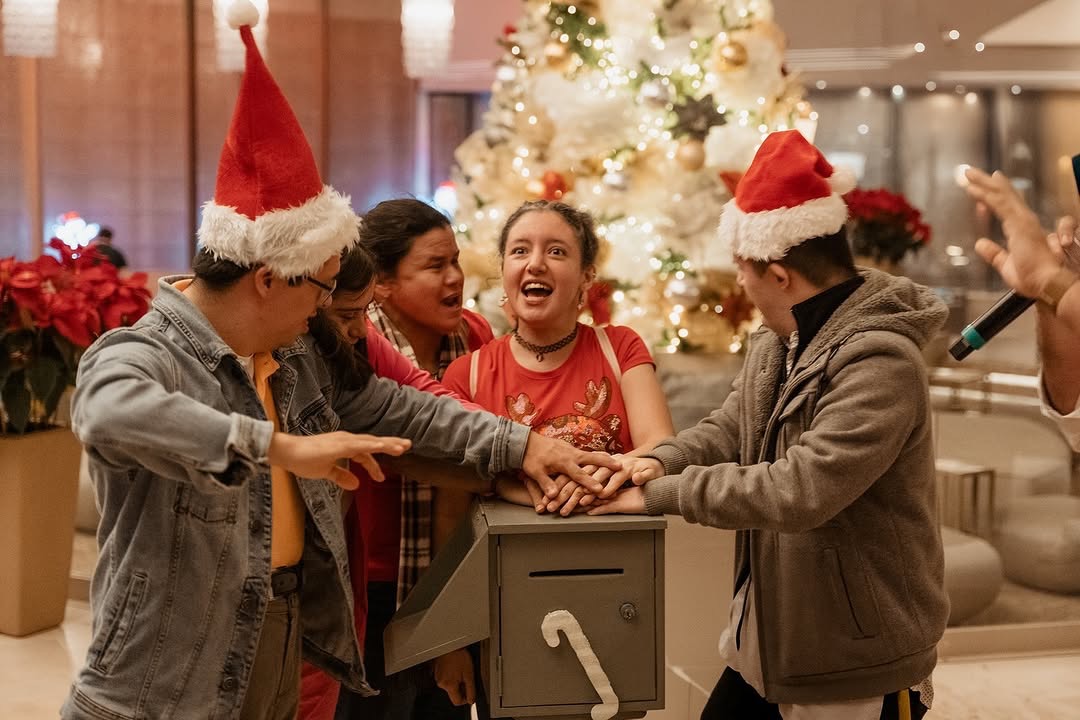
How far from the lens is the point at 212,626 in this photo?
5.07ft

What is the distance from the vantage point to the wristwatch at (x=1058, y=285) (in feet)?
5.78

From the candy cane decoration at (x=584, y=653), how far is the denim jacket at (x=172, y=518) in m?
0.43

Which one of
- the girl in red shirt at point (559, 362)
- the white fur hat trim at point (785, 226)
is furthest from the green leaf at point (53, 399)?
the white fur hat trim at point (785, 226)

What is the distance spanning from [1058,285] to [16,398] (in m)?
3.47

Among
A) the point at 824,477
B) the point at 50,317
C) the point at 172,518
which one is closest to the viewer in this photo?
the point at 172,518

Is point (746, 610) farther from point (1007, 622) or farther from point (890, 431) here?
point (1007, 622)

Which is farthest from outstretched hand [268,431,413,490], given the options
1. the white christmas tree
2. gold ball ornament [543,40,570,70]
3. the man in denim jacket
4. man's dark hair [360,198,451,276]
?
gold ball ornament [543,40,570,70]

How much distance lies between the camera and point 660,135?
461 cm

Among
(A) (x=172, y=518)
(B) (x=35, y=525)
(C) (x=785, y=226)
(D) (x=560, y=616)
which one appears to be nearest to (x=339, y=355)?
(A) (x=172, y=518)

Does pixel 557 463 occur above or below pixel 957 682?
above

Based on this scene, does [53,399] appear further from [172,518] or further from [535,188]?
[172,518]

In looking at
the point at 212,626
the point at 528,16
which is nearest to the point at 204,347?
the point at 212,626

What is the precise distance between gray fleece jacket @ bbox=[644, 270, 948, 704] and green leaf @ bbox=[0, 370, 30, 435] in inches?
115

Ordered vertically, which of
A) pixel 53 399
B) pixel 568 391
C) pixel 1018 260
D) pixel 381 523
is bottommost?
pixel 53 399
